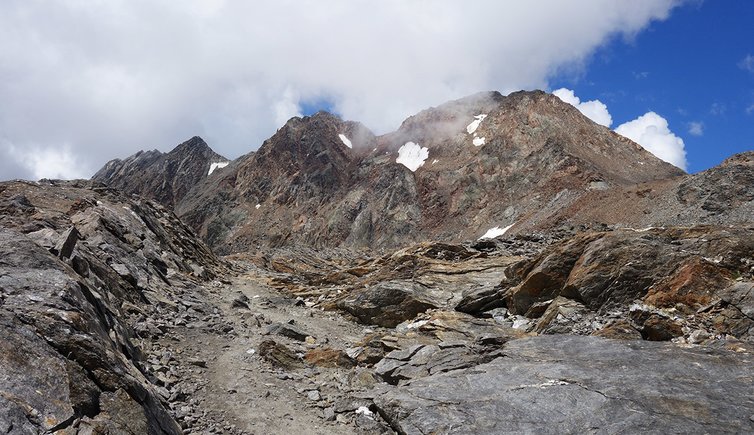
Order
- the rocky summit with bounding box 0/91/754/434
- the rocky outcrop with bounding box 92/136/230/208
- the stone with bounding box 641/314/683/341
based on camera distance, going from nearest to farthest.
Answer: the rocky summit with bounding box 0/91/754/434, the stone with bounding box 641/314/683/341, the rocky outcrop with bounding box 92/136/230/208

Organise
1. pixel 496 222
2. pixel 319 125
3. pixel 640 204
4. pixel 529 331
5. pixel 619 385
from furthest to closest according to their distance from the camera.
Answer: pixel 319 125 → pixel 496 222 → pixel 640 204 → pixel 529 331 → pixel 619 385

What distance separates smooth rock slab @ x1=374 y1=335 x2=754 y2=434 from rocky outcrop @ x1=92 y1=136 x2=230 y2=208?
131521mm

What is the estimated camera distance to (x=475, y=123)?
103 meters

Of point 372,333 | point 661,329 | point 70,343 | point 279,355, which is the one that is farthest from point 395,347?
point 70,343

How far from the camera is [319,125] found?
403 ft

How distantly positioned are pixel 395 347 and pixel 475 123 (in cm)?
9338

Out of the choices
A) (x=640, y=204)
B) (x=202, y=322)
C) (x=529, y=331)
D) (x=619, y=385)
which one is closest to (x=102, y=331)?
(x=202, y=322)

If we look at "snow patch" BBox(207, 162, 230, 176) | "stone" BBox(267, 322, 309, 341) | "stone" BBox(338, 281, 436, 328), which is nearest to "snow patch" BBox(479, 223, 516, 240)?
"stone" BBox(338, 281, 436, 328)

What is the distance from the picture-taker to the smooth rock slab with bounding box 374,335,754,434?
8.92 metres

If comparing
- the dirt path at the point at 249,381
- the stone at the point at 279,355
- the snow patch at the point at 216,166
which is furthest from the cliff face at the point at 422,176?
the stone at the point at 279,355

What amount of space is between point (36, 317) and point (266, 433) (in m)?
5.24

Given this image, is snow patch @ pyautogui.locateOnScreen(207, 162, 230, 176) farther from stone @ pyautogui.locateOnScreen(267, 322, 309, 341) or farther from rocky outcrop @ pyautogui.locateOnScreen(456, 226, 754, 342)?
rocky outcrop @ pyautogui.locateOnScreen(456, 226, 754, 342)

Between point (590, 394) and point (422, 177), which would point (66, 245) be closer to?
point (590, 394)

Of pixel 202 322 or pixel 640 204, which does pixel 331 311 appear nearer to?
pixel 202 322
